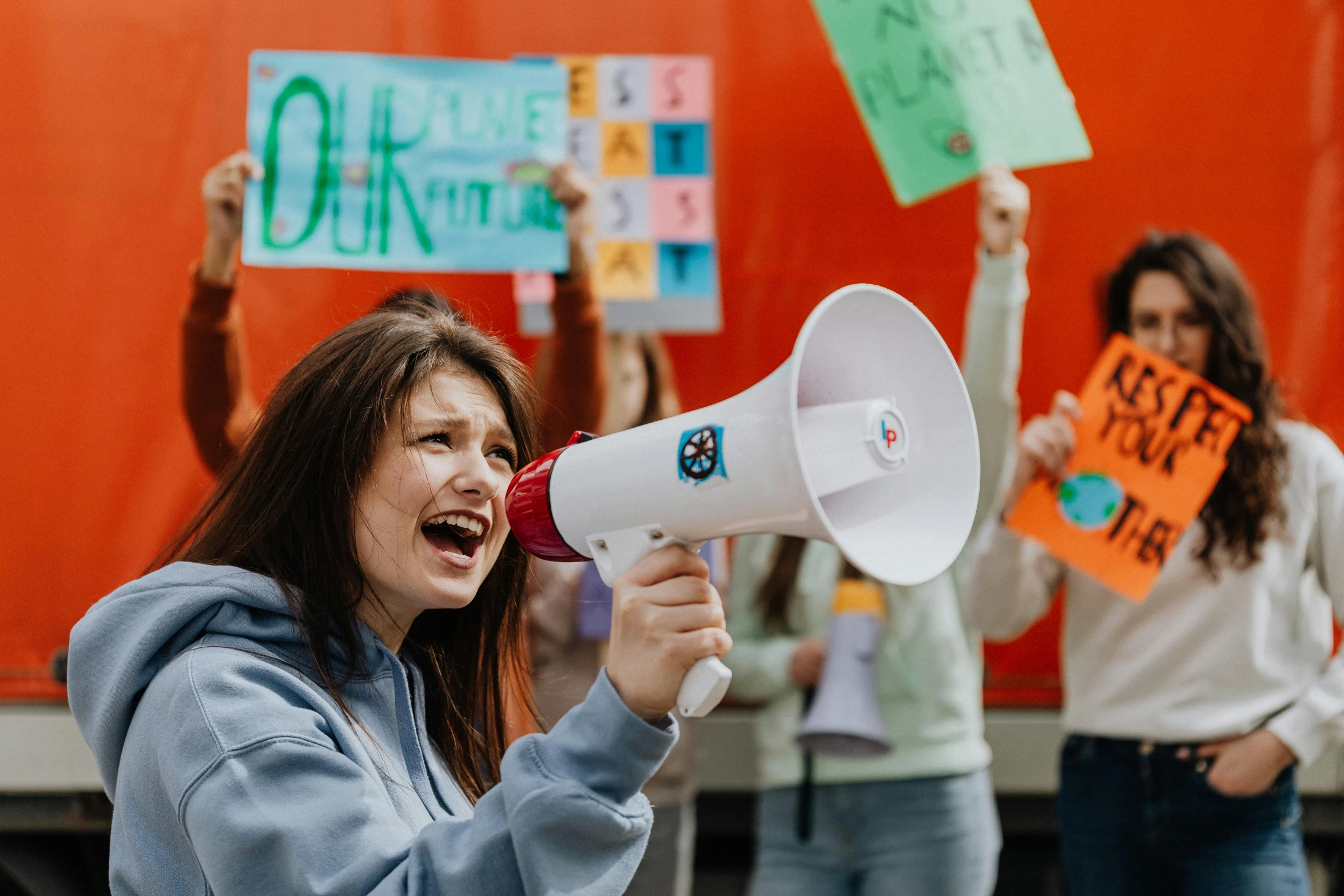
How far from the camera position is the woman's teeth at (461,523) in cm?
132

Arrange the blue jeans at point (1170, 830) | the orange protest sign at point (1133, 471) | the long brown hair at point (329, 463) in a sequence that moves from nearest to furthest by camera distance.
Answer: the long brown hair at point (329, 463), the blue jeans at point (1170, 830), the orange protest sign at point (1133, 471)

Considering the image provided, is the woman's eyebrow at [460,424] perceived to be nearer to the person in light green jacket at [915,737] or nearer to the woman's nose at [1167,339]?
the person in light green jacket at [915,737]

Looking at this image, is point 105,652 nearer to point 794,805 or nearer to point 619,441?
point 619,441

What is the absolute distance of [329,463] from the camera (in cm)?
132

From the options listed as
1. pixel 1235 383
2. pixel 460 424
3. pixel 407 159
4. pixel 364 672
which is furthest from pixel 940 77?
pixel 364 672

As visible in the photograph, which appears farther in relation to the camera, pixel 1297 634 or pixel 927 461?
pixel 1297 634

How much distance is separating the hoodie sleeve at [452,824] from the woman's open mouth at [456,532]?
300 mm

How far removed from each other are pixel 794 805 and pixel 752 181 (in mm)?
1406

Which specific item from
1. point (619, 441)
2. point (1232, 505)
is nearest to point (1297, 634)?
point (1232, 505)

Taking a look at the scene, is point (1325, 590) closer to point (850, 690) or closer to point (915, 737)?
point (915, 737)

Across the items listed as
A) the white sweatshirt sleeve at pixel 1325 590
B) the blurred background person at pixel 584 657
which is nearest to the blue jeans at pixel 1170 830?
the white sweatshirt sleeve at pixel 1325 590

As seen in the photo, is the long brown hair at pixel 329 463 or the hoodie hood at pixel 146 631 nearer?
the hoodie hood at pixel 146 631

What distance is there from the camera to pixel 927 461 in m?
1.29

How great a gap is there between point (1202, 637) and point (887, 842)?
751 mm
